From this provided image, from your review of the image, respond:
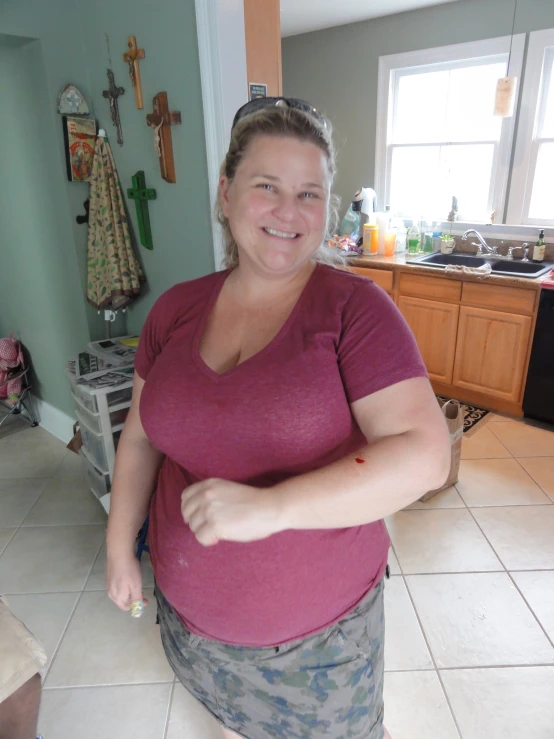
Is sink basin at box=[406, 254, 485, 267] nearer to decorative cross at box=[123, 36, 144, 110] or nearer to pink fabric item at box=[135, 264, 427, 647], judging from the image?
decorative cross at box=[123, 36, 144, 110]

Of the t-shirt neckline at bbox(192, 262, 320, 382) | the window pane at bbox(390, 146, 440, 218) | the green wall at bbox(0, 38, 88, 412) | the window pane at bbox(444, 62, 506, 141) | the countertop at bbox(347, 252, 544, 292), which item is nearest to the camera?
the t-shirt neckline at bbox(192, 262, 320, 382)

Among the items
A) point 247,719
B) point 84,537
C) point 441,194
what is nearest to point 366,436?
point 247,719

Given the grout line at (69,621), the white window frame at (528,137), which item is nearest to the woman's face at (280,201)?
the grout line at (69,621)

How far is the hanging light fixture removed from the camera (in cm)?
300

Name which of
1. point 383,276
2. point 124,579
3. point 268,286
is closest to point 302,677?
point 124,579

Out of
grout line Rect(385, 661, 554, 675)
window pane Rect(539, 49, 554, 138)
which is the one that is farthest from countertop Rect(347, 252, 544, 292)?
grout line Rect(385, 661, 554, 675)

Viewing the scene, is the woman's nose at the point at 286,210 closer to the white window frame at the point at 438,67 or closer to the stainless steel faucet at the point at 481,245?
the stainless steel faucet at the point at 481,245

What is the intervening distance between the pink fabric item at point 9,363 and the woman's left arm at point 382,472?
2653mm

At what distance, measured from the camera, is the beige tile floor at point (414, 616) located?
141 centimetres

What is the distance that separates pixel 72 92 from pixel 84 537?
5.76 ft

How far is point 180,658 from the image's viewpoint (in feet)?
3.09

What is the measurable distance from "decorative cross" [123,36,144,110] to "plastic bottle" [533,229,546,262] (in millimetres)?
2426

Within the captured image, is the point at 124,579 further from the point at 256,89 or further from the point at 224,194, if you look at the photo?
the point at 256,89

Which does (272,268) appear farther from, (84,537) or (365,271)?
(365,271)
